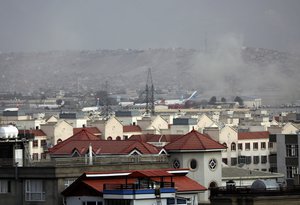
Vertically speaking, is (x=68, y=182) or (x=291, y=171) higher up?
(x=291, y=171)

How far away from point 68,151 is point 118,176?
31.4 feet

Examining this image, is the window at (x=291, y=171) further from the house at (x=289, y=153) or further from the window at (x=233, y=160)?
the window at (x=233, y=160)

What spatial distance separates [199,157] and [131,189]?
373 inches

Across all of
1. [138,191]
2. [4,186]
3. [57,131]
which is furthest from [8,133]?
[57,131]

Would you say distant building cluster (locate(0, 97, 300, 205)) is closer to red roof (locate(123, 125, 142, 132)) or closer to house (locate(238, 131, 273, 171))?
house (locate(238, 131, 273, 171))

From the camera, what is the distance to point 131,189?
24672 millimetres

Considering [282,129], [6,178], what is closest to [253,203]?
[6,178]

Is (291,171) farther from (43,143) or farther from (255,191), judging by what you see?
(43,143)

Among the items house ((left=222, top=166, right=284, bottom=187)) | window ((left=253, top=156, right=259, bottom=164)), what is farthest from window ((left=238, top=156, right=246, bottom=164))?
house ((left=222, top=166, right=284, bottom=187))

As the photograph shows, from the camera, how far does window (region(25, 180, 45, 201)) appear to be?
89.0 ft

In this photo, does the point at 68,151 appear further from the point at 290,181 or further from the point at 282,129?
the point at 282,129

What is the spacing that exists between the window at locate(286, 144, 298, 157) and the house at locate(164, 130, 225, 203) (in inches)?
265

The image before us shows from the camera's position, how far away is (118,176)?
26.3 meters

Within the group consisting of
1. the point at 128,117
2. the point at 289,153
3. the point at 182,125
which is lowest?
the point at 289,153
